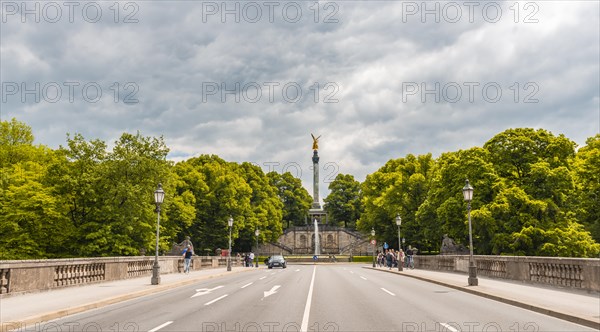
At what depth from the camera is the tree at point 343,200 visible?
11681 cm

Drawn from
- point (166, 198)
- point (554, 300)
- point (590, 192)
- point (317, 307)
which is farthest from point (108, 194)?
point (590, 192)

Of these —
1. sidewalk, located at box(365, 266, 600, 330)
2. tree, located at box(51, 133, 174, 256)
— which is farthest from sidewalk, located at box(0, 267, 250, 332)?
tree, located at box(51, 133, 174, 256)

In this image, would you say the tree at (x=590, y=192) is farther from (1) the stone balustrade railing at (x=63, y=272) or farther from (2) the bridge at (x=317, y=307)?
(1) the stone balustrade railing at (x=63, y=272)

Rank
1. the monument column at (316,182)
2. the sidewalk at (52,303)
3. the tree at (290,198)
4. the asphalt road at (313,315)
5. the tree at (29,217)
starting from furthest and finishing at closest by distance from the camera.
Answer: the tree at (290,198)
the monument column at (316,182)
the tree at (29,217)
the sidewalk at (52,303)
the asphalt road at (313,315)

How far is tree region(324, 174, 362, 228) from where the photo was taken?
117 m

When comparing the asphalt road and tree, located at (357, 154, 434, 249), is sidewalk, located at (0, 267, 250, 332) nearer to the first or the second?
the asphalt road

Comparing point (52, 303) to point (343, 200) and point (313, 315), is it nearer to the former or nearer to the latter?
point (313, 315)

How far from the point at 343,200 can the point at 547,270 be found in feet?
328

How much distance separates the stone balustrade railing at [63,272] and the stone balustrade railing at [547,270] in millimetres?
18594

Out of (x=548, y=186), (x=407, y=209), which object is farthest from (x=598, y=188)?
(x=407, y=209)

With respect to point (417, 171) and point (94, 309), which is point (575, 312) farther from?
point (417, 171)

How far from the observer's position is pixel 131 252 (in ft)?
134

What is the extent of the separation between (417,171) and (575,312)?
185 ft

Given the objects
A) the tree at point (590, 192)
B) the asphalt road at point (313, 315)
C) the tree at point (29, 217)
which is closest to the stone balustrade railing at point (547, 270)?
the asphalt road at point (313, 315)
